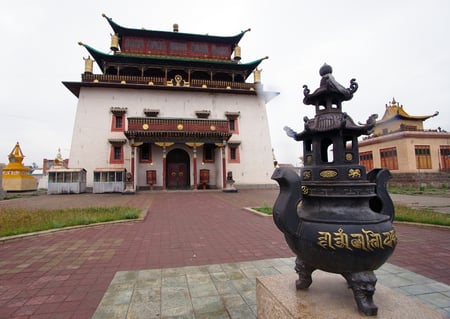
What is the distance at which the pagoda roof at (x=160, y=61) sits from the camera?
23133 mm

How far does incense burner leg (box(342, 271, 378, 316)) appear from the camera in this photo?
70.1 inches

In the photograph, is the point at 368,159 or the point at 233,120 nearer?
the point at 233,120

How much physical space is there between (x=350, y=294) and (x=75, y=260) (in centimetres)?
436

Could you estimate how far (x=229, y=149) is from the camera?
893 inches

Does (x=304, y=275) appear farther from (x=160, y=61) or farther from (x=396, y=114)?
(x=396, y=114)

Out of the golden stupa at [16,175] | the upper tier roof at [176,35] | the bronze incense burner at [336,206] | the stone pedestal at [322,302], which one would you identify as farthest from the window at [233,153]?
the golden stupa at [16,175]

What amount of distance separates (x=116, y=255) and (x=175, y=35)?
88.0 ft

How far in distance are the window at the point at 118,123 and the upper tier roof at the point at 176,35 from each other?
10.5m

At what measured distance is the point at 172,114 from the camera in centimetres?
2241

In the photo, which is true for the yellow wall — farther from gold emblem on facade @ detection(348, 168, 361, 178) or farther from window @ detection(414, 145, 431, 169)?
gold emblem on facade @ detection(348, 168, 361, 178)

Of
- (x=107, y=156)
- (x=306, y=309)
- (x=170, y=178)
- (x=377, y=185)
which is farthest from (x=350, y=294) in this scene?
(x=107, y=156)

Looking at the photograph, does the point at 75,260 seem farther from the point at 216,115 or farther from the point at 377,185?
the point at 216,115

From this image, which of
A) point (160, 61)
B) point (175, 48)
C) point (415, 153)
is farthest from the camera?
point (175, 48)

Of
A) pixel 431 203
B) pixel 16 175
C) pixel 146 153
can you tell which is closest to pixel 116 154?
pixel 146 153
